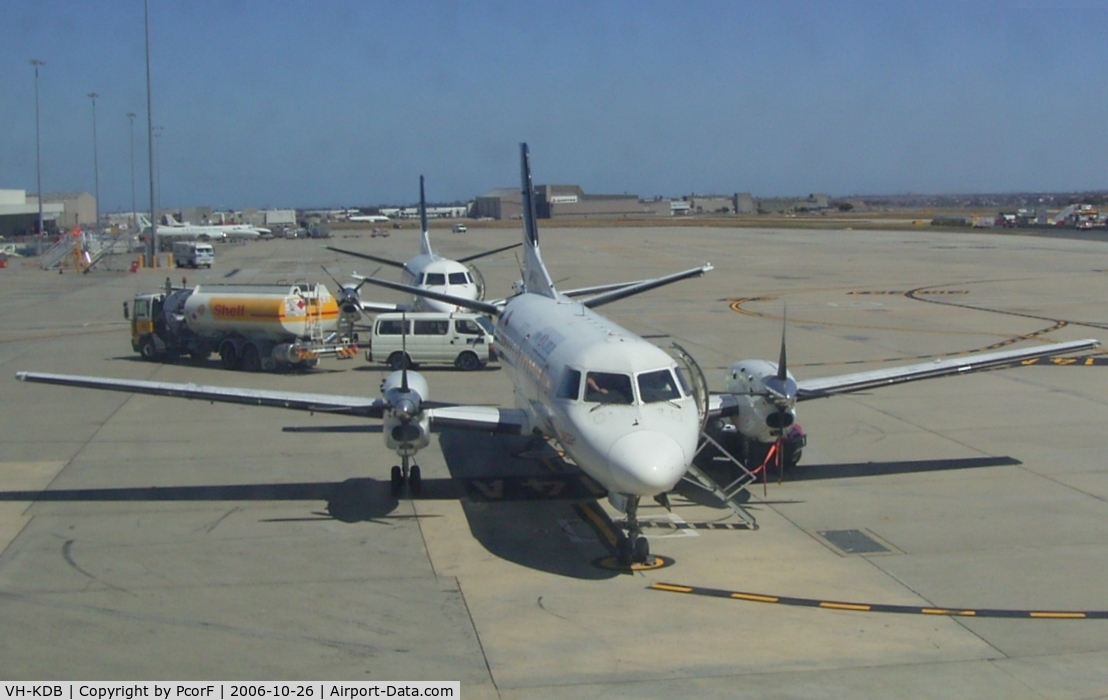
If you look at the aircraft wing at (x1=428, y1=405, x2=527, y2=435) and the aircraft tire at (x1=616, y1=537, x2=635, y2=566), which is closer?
the aircraft tire at (x1=616, y1=537, x2=635, y2=566)

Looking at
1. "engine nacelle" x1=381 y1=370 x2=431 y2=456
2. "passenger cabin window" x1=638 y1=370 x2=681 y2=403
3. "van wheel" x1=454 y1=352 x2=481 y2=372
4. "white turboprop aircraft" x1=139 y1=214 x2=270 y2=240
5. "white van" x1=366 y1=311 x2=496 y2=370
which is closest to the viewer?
"passenger cabin window" x1=638 y1=370 x2=681 y2=403

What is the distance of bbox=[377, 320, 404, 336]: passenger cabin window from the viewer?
122 ft

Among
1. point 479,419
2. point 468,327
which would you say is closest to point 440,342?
point 468,327

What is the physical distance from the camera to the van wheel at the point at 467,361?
3694cm

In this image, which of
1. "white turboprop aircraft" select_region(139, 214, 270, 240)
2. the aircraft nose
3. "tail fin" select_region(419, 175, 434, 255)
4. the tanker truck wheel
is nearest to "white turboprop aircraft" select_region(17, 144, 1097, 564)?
the aircraft nose

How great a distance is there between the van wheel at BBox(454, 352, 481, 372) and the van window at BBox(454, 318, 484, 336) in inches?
26.9

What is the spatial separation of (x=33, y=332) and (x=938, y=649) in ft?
146

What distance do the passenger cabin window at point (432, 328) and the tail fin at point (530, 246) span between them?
5.38m

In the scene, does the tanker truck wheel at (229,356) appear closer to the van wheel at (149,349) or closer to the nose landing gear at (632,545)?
the van wheel at (149,349)

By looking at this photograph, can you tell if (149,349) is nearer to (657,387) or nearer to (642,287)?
(642,287)

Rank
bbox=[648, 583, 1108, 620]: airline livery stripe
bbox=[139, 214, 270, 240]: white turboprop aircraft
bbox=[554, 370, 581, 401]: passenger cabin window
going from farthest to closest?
bbox=[139, 214, 270, 240]: white turboprop aircraft → bbox=[554, 370, 581, 401]: passenger cabin window → bbox=[648, 583, 1108, 620]: airline livery stripe
